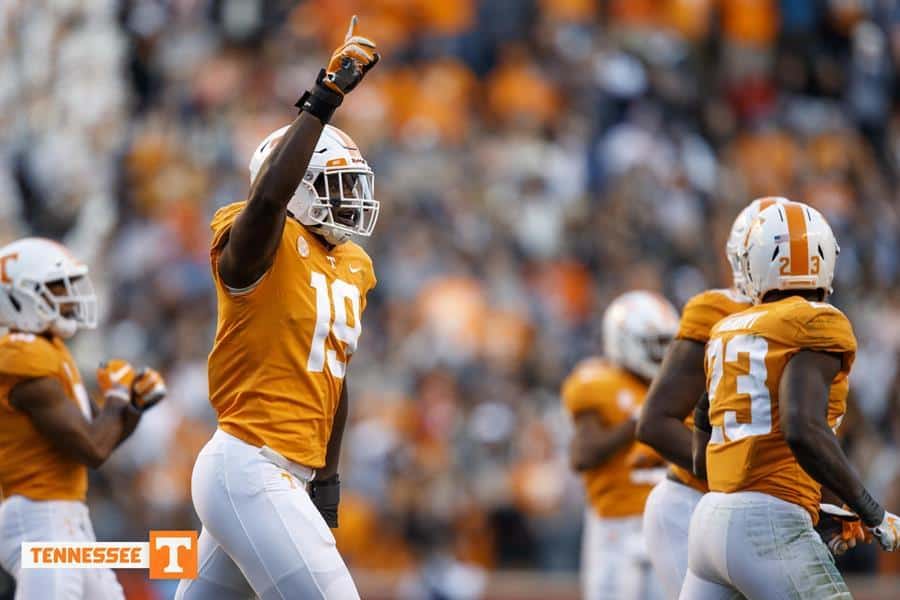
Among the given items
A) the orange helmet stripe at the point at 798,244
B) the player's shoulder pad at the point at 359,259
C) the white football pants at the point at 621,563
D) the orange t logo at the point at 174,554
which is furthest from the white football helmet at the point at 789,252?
the white football pants at the point at 621,563

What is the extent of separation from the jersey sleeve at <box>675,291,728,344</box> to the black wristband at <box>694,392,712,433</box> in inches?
13.9

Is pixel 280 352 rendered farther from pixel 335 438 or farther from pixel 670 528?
pixel 670 528

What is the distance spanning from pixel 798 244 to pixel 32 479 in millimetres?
3183

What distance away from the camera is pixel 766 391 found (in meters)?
4.89

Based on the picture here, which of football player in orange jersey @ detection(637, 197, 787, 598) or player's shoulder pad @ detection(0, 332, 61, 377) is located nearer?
football player in orange jersey @ detection(637, 197, 787, 598)

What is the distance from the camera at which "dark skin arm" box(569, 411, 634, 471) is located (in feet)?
23.8

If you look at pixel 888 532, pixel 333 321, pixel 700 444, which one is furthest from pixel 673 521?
pixel 333 321

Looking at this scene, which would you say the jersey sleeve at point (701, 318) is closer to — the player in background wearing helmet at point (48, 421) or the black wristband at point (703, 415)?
the black wristband at point (703, 415)

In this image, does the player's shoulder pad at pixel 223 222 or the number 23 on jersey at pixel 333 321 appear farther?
the number 23 on jersey at pixel 333 321

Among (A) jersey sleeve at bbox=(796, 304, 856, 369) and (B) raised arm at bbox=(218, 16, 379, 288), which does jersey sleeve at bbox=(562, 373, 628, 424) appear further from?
(B) raised arm at bbox=(218, 16, 379, 288)

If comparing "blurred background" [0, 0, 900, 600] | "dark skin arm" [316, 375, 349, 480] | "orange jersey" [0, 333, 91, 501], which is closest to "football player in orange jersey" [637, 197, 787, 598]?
"dark skin arm" [316, 375, 349, 480]

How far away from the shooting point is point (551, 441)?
1113 cm

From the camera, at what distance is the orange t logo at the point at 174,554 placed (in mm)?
5242

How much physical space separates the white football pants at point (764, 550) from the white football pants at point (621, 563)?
250 centimetres
